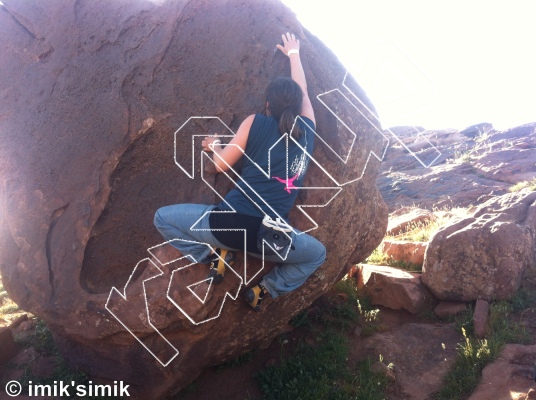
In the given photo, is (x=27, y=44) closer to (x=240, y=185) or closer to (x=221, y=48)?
(x=221, y=48)

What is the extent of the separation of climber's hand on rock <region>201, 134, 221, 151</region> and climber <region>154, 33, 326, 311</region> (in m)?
0.03

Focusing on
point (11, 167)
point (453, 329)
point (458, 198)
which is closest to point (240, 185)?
point (11, 167)

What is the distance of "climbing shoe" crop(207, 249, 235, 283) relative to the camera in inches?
163

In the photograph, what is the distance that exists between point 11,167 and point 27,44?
4.13 feet

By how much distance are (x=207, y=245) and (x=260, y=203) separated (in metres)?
0.56

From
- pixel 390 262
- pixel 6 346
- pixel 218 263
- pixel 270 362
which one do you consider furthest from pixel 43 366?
pixel 390 262

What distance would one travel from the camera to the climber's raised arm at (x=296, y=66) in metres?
4.22

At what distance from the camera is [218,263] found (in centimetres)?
416

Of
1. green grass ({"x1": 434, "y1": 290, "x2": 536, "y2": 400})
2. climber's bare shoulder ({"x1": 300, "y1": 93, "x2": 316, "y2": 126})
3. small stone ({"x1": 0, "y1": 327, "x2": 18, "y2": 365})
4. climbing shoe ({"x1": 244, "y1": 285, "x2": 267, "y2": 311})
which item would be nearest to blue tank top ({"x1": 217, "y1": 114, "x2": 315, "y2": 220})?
climber's bare shoulder ({"x1": 300, "y1": 93, "x2": 316, "y2": 126})

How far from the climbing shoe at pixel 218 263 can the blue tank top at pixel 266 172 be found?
0.42 m

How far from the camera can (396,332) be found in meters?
5.81
